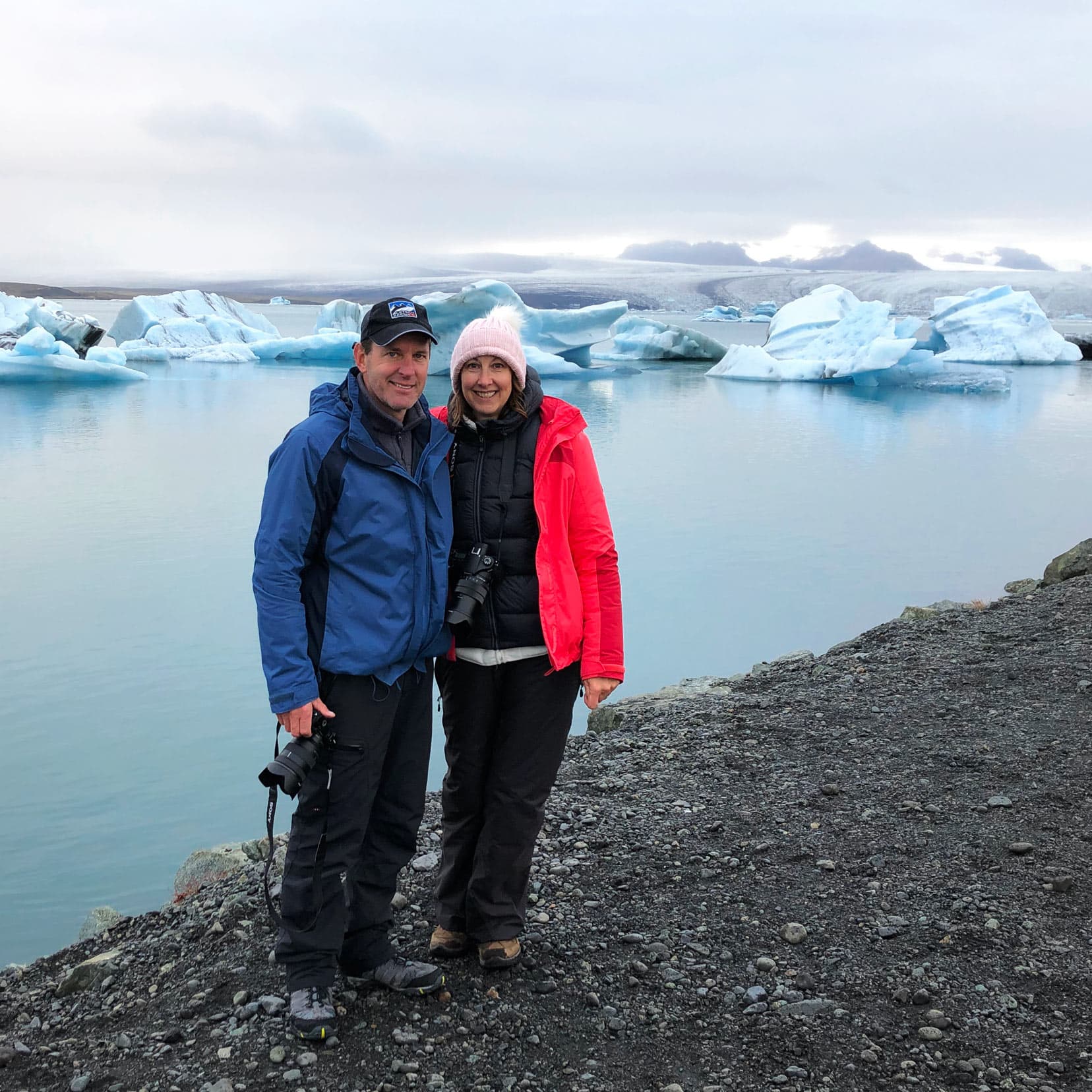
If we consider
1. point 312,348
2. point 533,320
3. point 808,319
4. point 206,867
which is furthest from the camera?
point 808,319

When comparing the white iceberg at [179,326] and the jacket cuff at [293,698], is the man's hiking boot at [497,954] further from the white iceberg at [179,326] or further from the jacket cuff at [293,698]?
the white iceberg at [179,326]

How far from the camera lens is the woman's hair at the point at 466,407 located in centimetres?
225

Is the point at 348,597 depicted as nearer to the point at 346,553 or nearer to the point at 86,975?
the point at 346,553

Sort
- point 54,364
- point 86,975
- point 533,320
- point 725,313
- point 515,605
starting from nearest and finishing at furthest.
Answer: point 515,605, point 86,975, point 54,364, point 533,320, point 725,313

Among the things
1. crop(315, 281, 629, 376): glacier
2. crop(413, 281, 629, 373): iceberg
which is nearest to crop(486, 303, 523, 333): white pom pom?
crop(315, 281, 629, 376): glacier

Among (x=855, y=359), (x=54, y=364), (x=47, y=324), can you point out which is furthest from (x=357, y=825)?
(x=47, y=324)

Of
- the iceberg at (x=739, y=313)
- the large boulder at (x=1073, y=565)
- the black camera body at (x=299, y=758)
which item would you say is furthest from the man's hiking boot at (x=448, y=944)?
the iceberg at (x=739, y=313)

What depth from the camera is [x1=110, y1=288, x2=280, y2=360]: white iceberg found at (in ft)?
97.6

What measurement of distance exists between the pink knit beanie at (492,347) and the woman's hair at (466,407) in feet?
0.05

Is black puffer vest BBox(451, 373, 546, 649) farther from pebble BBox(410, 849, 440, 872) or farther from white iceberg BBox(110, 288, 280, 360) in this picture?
white iceberg BBox(110, 288, 280, 360)

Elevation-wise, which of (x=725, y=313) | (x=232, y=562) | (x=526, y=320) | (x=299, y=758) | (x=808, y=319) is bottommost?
(x=232, y=562)

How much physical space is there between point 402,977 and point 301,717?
706 millimetres

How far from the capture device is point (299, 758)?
80.0 inches

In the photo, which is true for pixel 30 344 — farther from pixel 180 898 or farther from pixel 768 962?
pixel 768 962
